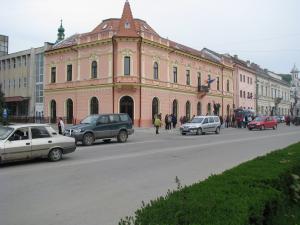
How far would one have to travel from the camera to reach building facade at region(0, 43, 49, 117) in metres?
54.2

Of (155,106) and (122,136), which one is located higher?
(155,106)

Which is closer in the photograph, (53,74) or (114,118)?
(114,118)

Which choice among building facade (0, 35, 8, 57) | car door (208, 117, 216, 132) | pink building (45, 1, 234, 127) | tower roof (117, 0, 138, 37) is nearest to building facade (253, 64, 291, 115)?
pink building (45, 1, 234, 127)

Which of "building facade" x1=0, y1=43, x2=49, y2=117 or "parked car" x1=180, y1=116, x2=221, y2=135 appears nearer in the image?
"parked car" x1=180, y1=116, x2=221, y2=135

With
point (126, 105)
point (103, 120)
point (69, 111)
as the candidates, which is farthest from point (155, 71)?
point (103, 120)

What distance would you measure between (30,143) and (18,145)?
0.45 m

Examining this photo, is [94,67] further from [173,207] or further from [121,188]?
[173,207]

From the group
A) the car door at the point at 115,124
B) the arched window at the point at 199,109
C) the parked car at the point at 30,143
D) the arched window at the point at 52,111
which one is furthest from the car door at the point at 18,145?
the arched window at the point at 199,109

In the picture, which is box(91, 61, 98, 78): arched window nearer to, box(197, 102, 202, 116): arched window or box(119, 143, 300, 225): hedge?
box(197, 102, 202, 116): arched window

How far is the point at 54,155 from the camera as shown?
46.4 feet

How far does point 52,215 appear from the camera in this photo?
665 centimetres

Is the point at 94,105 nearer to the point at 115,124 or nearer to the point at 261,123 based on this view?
the point at 261,123

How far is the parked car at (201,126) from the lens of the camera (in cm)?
3190

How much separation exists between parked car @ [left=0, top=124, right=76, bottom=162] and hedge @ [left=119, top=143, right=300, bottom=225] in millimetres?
8862
